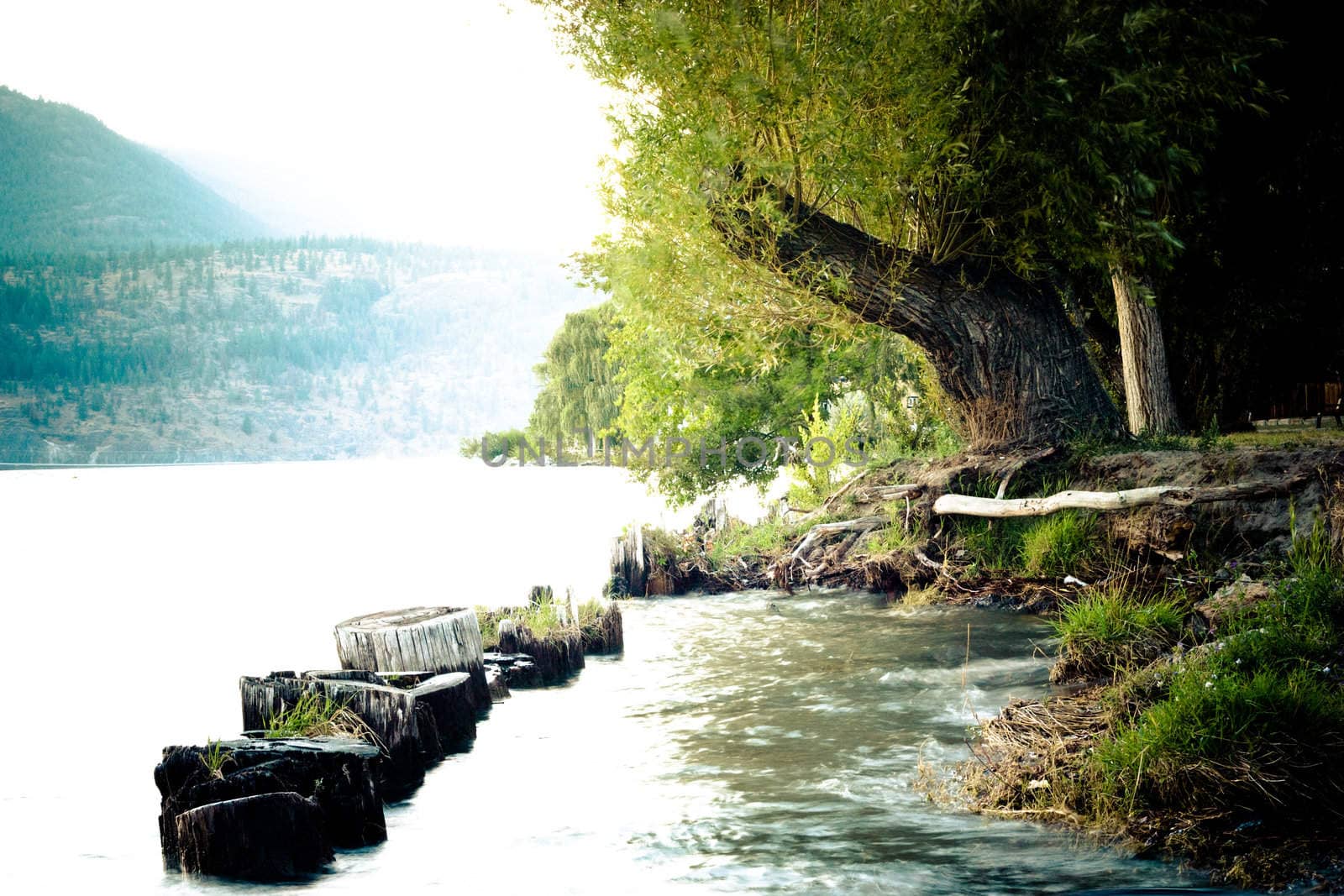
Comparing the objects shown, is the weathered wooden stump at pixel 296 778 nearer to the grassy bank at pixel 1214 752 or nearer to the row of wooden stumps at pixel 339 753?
the row of wooden stumps at pixel 339 753

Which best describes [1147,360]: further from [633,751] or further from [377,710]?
[377,710]

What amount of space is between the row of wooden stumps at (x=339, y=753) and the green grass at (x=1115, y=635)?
5.14 metres

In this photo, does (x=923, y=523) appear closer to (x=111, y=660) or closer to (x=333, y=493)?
(x=111, y=660)

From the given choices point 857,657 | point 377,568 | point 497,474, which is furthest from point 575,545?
point 497,474

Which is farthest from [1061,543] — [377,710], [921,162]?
[377,710]

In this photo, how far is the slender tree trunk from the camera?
1602 centimetres

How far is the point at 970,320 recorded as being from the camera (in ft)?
46.9

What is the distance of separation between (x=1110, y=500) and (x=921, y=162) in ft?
14.6

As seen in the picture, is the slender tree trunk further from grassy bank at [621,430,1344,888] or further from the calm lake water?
the calm lake water

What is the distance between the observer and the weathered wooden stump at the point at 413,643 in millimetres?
9172

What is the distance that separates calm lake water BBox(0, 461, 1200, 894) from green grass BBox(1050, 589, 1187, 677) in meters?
0.50

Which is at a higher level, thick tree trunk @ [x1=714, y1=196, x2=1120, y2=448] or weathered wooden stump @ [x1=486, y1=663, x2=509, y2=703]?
thick tree trunk @ [x1=714, y1=196, x2=1120, y2=448]

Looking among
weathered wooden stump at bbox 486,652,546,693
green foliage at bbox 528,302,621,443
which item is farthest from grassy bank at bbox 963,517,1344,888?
green foliage at bbox 528,302,621,443

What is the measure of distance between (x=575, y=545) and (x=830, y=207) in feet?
56.1
